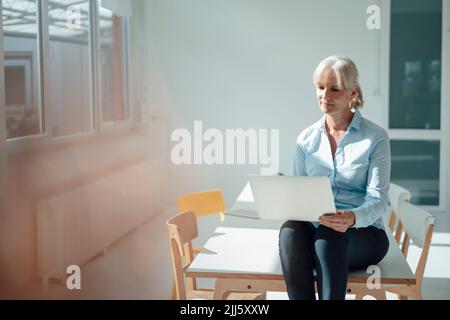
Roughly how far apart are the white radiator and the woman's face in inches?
68.6

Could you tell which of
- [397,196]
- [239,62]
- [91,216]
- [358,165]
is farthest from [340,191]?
[239,62]

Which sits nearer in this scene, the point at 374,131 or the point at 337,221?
the point at 337,221

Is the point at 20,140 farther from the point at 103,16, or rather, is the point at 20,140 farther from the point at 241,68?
the point at 241,68

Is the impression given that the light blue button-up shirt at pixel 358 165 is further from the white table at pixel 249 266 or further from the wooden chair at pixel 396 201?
the wooden chair at pixel 396 201

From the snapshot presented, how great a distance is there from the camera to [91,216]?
351 cm

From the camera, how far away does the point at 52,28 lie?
11.6ft

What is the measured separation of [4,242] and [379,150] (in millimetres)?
1927

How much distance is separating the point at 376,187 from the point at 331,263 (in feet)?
1.15

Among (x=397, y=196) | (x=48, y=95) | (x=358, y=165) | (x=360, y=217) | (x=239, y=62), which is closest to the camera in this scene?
(x=360, y=217)

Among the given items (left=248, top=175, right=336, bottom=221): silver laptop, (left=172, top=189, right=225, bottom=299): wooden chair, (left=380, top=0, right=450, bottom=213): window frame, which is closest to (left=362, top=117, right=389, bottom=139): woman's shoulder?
(left=248, top=175, right=336, bottom=221): silver laptop

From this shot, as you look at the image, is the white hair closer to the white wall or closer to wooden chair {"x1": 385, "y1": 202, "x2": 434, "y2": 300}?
wooden chair {"x1": 385, "y1": 202, "x2": 434, "y2": 300}

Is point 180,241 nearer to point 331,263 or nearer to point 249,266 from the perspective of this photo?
point 249,266

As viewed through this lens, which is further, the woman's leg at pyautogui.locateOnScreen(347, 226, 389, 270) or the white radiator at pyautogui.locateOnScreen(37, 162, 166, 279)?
the white radiator at pyautogui.locateOnScreen(37, 162, 166, 279)

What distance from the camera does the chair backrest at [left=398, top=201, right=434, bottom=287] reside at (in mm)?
1909
